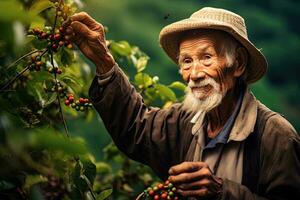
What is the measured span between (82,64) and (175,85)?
0.46 m

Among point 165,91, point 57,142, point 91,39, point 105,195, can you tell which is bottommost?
point 105,195

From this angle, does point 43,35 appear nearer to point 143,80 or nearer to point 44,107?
point 44,107

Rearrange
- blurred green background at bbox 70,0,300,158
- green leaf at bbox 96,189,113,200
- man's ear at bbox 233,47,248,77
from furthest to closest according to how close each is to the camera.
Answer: blurred green background at bbox 70,0,300,158 < man's ear at bbox 233,47,248,77 < green leaf at bbox 96,189,113,200

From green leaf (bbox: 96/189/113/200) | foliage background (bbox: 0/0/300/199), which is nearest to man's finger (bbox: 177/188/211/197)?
green leaf (bbox: 96/189/113/200)

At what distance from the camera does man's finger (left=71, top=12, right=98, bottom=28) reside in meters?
1.90

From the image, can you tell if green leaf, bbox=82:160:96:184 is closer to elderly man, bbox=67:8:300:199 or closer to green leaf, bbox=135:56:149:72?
elderly man, bbox=67:8:300:199

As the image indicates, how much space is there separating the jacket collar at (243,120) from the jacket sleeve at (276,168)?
6cm

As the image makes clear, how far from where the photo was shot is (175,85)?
2.41 meters

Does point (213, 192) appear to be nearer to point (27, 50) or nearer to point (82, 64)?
point (27, 50)

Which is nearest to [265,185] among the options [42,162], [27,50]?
[42,162]

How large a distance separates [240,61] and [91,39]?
591mm

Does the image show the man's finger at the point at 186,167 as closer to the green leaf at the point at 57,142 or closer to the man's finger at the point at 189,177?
the man's finger at the point at 189,177

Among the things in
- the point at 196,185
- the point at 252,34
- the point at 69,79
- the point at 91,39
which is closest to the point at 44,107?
the point at 69,79

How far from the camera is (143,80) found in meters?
2.41
